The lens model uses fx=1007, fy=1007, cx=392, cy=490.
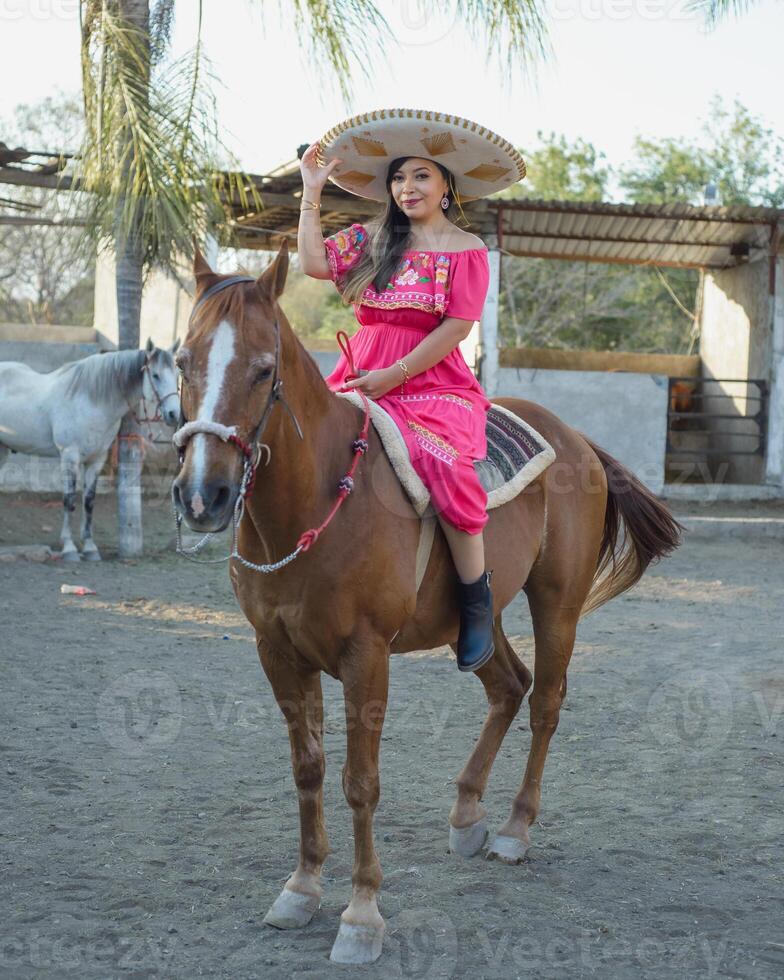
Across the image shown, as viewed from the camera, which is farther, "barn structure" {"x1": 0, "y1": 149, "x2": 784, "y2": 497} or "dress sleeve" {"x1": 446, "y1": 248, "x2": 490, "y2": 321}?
"barn structure" {"x1": 0, "y1": 149, "x2": 784, "y2": 497}

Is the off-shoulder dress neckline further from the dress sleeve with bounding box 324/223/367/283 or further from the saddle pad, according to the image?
the saddle pad

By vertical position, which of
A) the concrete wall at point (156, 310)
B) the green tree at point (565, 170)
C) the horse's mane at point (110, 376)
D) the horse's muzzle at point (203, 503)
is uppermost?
the green tree at point (565, 170)

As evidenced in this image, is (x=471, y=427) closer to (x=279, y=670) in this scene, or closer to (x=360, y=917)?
(x=279, y=670)

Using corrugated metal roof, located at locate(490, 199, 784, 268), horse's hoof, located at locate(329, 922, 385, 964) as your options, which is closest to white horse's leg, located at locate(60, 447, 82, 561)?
corrugated metal roof, located at locate(490, 199, 784, 268)

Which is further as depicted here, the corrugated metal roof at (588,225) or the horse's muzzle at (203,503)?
the corrugated metal roof at (588,225)

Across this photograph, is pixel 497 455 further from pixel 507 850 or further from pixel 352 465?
pixel 507 850

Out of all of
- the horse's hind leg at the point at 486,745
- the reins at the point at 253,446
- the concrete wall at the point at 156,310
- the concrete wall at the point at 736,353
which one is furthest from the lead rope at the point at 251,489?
the concrete wall at the point at 736,353

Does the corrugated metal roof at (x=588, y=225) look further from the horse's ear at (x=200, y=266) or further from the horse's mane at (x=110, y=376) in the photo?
the horse's ear at (x=200, y=266)

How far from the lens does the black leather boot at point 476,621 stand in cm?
319

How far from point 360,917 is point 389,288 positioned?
1859mm

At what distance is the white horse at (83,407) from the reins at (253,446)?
616 centimetres

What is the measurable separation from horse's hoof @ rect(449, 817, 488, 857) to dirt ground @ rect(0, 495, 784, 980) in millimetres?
57

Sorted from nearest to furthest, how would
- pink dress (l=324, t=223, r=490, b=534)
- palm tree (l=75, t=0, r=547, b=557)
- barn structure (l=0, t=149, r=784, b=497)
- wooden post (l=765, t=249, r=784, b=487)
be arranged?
1. pink dress (l=324, t=223, r=490, b=534)
2. palm tree (l=75, t=0, r=547, b=557)
3. barn structure (l=0, t=149, r=784, b=497)
4. wooden post (l=765, t=249, r=784, b=487)

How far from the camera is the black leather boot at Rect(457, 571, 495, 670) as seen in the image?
3.19 metres
